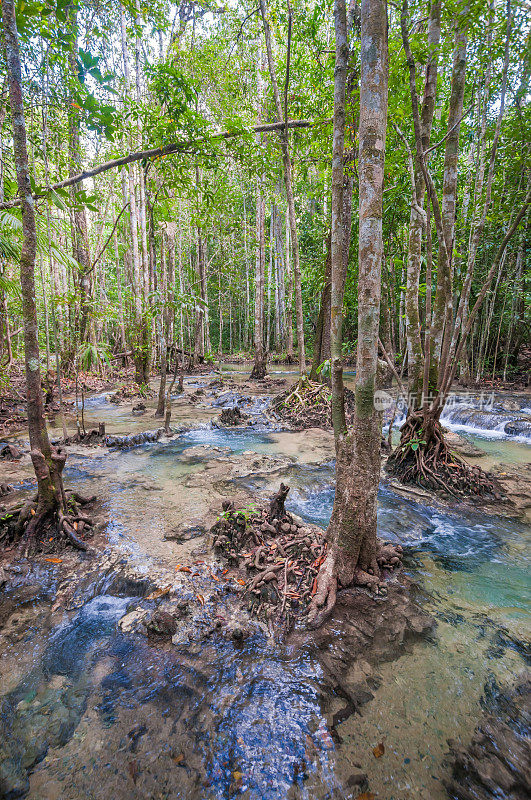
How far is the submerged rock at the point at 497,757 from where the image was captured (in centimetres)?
189

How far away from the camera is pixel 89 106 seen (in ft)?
13.6

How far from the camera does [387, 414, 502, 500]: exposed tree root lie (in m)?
5.60

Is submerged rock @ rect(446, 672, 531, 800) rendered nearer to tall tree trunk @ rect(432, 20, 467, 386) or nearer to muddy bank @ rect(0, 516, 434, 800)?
muddy bank @ rect(0, 516, 434, 800)

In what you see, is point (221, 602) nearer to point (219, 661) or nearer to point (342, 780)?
point (219, 661)

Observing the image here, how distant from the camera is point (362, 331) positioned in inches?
115

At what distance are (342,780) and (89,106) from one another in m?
6.39

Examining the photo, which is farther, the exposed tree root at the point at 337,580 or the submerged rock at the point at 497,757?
the exposed tree root at the point at 337,580

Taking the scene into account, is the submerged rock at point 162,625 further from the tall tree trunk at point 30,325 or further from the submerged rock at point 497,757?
the submerged rock at point 497,757

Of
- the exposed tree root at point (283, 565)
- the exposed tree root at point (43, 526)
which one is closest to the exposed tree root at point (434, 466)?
the exposed tree root at point (283, 565)

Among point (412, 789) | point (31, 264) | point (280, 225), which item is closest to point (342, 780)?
point (412, 789)

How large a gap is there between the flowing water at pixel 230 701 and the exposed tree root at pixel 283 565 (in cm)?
29

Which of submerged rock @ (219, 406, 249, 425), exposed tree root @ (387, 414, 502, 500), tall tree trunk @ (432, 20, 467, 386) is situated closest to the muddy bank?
exposed tree root @ (387, 414, 502, 500)

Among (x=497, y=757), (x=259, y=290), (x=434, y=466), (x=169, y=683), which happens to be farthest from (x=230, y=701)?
(x=259, y=290)

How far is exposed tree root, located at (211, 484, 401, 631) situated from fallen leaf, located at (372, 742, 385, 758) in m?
0.84
